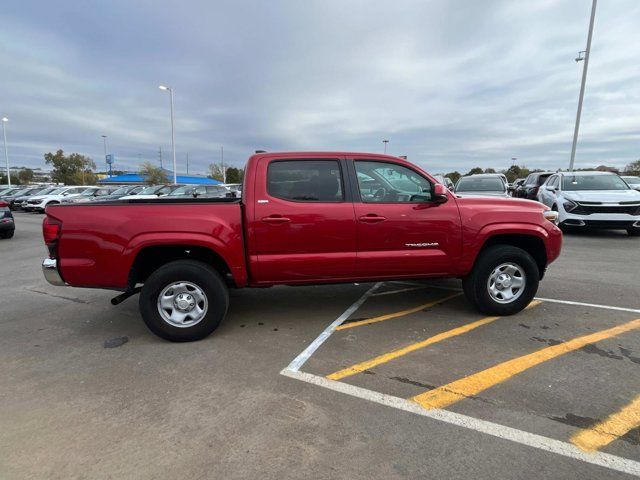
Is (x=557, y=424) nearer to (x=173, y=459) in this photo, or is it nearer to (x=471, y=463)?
(x=471, y=463)

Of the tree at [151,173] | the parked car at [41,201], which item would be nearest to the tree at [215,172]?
the tree at [151,173]

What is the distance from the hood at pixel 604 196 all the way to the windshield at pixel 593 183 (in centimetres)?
46

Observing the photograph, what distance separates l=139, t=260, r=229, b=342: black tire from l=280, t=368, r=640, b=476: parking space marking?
1.09m

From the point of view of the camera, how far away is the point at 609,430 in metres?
2.59

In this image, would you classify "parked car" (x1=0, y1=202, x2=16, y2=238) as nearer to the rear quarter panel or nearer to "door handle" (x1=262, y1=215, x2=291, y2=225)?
the rear quarter panel

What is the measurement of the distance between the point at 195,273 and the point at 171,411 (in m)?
1.40

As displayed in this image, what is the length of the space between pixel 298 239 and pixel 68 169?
90.4 meters

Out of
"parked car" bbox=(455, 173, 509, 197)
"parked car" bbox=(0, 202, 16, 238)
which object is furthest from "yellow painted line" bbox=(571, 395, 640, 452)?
"parked car" bbox=(0, 202, 16, 238)

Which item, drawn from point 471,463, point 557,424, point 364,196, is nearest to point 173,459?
point 471,463

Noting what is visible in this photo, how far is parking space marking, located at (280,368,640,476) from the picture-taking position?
2.30 meters

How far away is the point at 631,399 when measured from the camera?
9.59 ft

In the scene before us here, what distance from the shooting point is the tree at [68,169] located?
77.3 meters

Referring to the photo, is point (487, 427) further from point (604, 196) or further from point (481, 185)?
point (481, 185)

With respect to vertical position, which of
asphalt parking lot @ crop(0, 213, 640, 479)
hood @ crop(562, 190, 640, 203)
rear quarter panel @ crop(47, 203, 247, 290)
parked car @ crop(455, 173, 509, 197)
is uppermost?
parked car @ crop(455, 173, 509, 197)
